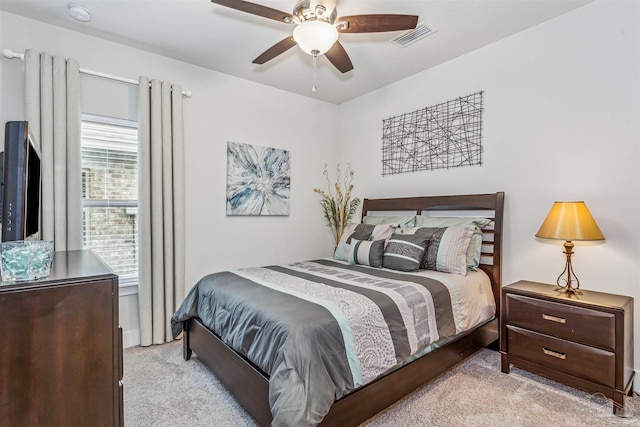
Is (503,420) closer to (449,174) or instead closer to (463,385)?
(463,385)

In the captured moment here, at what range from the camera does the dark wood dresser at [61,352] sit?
1.00 meters

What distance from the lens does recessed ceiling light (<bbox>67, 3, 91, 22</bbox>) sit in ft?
7.89

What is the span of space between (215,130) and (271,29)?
127 centimetres

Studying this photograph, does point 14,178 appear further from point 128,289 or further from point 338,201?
point 338,201

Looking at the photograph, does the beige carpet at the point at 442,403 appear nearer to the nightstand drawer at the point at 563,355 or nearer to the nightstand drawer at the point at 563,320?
the nightstand drawer at the point at 563,355

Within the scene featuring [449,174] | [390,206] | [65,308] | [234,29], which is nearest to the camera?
[65,308]

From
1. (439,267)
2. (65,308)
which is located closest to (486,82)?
(439,267)

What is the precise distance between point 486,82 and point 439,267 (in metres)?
1.84

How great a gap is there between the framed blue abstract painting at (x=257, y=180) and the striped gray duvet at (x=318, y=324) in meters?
1.24

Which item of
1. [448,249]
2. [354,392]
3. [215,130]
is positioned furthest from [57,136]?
[448,249]

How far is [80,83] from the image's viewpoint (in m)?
2.72

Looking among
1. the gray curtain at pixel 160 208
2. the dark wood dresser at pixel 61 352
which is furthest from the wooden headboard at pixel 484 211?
the dark wood dresser at pixel 61 352

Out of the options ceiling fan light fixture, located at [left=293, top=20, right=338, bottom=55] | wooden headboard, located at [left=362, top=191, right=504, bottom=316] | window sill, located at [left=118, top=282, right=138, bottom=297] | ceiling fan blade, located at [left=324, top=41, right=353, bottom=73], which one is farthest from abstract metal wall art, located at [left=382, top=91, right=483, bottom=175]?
window sill, located at [left=118, top=282, right=138, bottom=297]

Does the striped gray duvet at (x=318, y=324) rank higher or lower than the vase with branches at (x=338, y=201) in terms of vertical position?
lower
